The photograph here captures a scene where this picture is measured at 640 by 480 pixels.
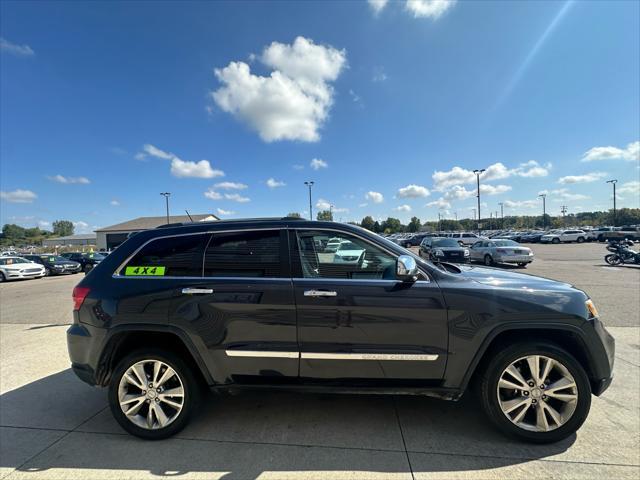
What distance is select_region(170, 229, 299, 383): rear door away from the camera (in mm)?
2613

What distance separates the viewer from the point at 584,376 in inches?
100

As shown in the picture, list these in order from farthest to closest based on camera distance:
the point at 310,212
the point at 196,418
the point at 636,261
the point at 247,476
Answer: the point at 310,212 < the point at 636,261 < the point at 196,418 < the point at 247,476

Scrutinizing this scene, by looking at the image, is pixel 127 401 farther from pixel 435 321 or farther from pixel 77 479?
pixel 435 321

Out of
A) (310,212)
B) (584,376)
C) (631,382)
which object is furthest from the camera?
(310,212)

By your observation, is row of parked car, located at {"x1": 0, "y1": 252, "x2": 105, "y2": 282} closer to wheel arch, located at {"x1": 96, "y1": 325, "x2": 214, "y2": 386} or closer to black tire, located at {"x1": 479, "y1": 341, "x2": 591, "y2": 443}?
wheel arch, located at {"x1": 96, "y1": 325, "x2": 214, "y2": 386}

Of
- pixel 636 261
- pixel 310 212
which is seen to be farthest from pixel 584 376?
pixel 310 212

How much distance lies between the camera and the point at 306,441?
8.62ft

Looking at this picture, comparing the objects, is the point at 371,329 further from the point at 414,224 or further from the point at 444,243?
the point at 414,224

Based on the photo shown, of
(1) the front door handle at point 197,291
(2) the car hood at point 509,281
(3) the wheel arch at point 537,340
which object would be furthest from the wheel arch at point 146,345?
(2) the car hood at point 509,281

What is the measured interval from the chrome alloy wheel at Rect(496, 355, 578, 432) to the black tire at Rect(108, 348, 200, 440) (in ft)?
8.56

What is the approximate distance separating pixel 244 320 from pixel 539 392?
251cm

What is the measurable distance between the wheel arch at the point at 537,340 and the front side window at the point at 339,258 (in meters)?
0.96

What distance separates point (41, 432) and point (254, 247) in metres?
2.54

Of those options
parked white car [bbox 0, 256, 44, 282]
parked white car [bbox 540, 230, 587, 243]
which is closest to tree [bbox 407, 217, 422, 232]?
parked white car [bbox 540, 230, 587, 243]
